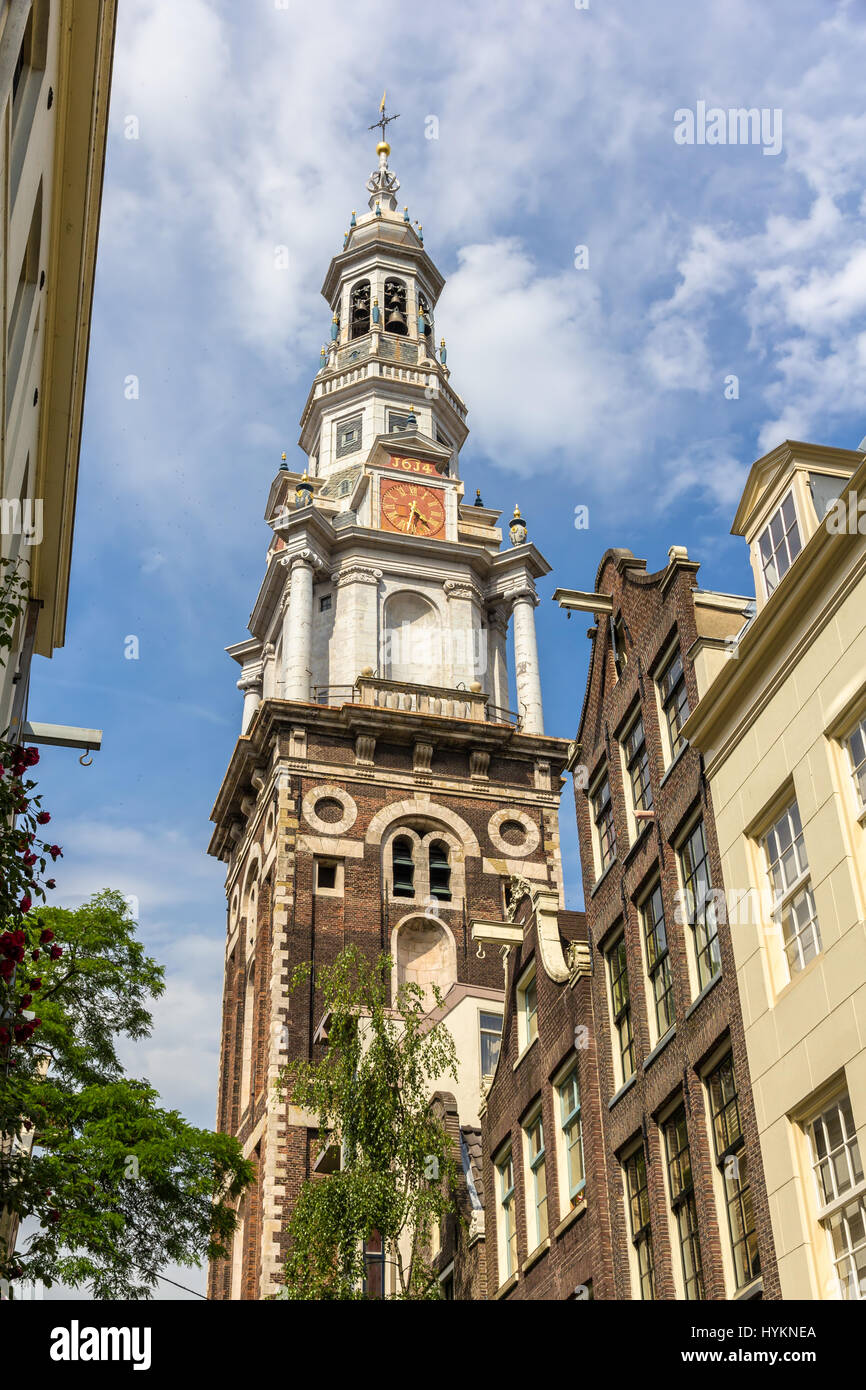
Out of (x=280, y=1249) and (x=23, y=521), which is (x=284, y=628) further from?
(x=23, y=521)

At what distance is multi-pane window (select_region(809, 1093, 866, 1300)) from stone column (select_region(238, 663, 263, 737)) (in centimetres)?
5771

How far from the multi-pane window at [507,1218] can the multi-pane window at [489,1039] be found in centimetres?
1126

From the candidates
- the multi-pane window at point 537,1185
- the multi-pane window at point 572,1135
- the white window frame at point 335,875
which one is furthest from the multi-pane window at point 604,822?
the white window frame at point 335,875

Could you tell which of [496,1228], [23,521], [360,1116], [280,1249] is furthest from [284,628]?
[23,521]

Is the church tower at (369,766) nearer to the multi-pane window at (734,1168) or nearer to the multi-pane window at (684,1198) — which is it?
the multi-pane window at (684,1198)

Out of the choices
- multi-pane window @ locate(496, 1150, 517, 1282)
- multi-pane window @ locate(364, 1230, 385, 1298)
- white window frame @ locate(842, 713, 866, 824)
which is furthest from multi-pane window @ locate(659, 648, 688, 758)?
multi-pane window @ locate(364, 1230, 385, 1298)

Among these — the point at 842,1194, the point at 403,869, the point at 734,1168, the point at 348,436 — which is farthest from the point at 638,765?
the point at 348,436

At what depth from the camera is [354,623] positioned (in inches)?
2601

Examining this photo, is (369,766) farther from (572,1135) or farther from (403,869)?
(572,1135)

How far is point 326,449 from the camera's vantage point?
3083 inches

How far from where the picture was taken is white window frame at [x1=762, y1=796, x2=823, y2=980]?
→ 62.0ft

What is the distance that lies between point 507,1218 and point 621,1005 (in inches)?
261

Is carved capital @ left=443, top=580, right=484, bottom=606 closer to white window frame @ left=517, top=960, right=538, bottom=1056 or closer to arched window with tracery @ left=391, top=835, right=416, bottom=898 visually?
arched window with tracery @ left=391, top=835, right=416, bottom=898
